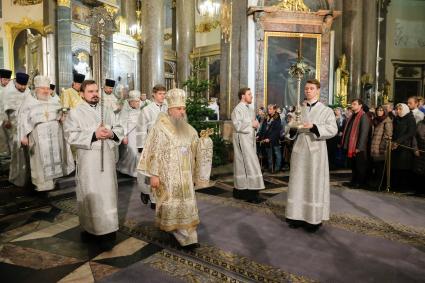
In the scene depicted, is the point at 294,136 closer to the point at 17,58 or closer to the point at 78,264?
the point at 78,264

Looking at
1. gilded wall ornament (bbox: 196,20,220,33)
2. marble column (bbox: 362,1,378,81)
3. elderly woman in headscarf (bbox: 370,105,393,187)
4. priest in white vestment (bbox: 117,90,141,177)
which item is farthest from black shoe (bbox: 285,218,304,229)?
gilded wall ornament (bbox: 196,20,220,33)

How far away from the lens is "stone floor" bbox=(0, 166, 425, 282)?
3.55m

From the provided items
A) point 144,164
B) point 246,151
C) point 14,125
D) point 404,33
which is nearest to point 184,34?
point 14,125

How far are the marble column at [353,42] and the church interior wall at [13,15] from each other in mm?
13797

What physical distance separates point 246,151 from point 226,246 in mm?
2319

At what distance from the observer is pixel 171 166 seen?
3.85 m

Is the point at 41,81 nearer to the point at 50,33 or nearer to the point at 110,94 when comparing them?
the point at 110,94

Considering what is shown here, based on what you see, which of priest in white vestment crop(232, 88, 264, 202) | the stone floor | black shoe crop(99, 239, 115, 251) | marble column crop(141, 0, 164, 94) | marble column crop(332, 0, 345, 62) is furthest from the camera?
marble column crop(332, 0, 345, 62)

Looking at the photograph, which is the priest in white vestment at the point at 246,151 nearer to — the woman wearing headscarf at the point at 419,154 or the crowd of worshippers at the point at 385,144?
the crowd of worshippers at the point at 385,144

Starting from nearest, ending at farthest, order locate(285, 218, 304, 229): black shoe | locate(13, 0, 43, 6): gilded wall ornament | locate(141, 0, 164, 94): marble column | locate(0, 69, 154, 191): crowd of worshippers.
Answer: locate(285, 218, 304, 229): black shoe < locate(0, 69, 154, 191): crowd of worshippers < locate(141, 0, 164, 94): marble column < locate(13, 0, 43, 6): gilded wall ornament

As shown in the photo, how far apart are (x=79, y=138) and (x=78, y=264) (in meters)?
1.35

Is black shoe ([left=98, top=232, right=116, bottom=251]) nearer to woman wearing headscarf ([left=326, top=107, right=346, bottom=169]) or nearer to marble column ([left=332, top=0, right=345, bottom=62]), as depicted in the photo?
woman wearing headscarf ([left=326, top=107, right=346, bottom=169])

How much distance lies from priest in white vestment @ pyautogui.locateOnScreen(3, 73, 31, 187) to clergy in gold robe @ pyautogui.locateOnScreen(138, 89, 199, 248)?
3.41 m

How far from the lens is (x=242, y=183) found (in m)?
6.38
